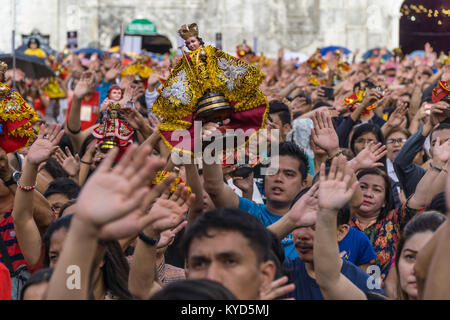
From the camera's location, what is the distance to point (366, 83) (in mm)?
11102

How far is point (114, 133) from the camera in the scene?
25.2 feet

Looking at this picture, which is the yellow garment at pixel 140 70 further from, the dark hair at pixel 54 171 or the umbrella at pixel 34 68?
the dark hair at pixel 54 171

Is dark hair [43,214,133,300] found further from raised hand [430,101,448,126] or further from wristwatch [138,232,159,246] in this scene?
raised hand [430,101,448,126]

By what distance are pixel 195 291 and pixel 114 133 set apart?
482 cm

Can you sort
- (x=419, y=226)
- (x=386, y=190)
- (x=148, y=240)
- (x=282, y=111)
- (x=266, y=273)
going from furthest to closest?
(x=282, y=111), (x=386, y=190), (x=419, y=226), (x=148, y=240), (x=266, y=273)

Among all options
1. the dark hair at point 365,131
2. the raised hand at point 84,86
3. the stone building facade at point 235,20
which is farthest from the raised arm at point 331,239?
the stone building facade at point 235,20

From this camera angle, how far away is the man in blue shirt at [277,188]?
17.1 ft

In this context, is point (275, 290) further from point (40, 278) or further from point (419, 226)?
point (419, 226)

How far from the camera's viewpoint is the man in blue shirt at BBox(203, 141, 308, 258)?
521cm

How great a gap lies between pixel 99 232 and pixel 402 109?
6820 millimetres

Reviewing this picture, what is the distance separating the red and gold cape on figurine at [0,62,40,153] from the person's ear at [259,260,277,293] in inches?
117

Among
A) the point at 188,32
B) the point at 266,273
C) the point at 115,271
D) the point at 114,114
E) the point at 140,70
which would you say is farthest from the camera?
the point at 140,70

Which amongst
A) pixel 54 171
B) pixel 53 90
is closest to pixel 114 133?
pixel 54 171

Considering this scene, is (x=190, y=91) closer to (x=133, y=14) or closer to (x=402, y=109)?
(x=402, y=109)
